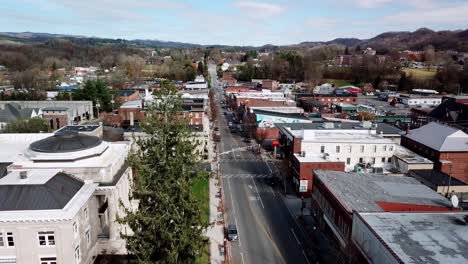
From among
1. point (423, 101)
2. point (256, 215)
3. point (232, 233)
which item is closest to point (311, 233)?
point (256, 215)

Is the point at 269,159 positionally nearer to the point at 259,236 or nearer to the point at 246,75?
the point at 259,236

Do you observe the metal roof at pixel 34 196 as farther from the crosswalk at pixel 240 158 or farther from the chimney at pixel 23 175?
the crosswalk at pixel 240 158

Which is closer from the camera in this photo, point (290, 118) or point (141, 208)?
point (141, 208)

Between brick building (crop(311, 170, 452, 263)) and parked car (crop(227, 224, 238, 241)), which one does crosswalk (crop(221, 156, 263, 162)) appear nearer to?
brick building (crop(311, 170, 452, 263))

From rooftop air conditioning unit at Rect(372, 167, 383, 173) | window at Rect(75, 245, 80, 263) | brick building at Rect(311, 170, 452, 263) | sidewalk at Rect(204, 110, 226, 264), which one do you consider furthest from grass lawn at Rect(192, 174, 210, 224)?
rooftop air conditioning unit at Rect(372, 167, 383, 173)

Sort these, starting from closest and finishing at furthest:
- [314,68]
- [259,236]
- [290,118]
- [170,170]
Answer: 1. [170,170]
2. [259,236]
3. [290,118]
4. [314,68]

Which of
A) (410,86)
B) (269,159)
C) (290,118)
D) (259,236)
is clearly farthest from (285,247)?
(410,86)
